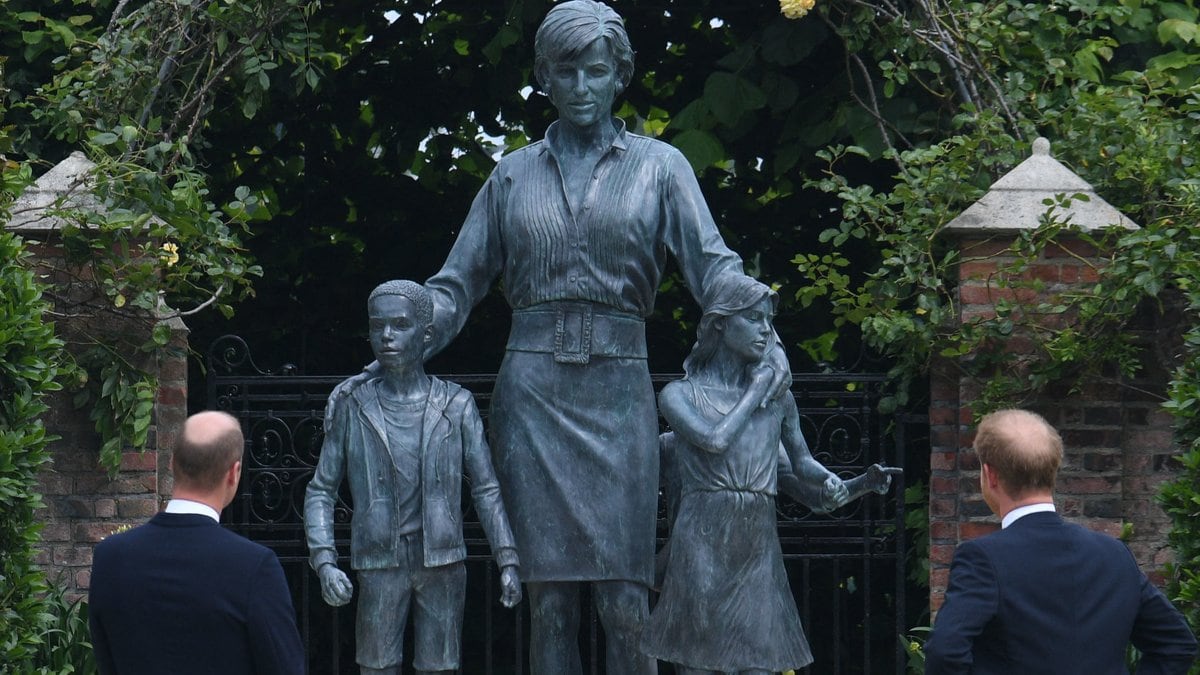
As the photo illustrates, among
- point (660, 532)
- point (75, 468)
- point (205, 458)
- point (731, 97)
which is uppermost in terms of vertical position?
point (731, 97)

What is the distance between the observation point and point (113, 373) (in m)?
6.79

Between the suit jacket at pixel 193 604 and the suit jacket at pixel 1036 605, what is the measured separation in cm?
139

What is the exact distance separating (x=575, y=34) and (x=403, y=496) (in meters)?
1.35

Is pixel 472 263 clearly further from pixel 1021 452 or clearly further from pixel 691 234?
pixel 1021 452

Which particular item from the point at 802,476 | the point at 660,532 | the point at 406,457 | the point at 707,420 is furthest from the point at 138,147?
the point at 802,476

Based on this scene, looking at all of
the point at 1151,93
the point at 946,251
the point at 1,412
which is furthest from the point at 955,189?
the point at 1,412

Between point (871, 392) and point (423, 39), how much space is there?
2.94 m

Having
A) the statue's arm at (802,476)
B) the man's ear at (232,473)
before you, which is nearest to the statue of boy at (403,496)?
the statue's arm at (802,476)

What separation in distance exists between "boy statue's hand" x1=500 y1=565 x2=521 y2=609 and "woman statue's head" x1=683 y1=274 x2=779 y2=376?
28.8 inches

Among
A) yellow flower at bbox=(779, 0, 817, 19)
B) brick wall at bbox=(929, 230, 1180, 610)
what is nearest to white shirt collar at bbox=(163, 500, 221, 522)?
brick wall at bbox=(929, 230, 1180, 610)

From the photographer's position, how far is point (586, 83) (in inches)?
206

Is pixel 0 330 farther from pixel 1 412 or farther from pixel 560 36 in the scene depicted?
pixel 560 36

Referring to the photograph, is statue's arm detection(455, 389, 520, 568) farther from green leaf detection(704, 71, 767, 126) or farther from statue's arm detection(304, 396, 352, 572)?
green leaf detection(704, 71, 767, 126)

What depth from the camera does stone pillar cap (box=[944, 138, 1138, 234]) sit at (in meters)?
6.71
